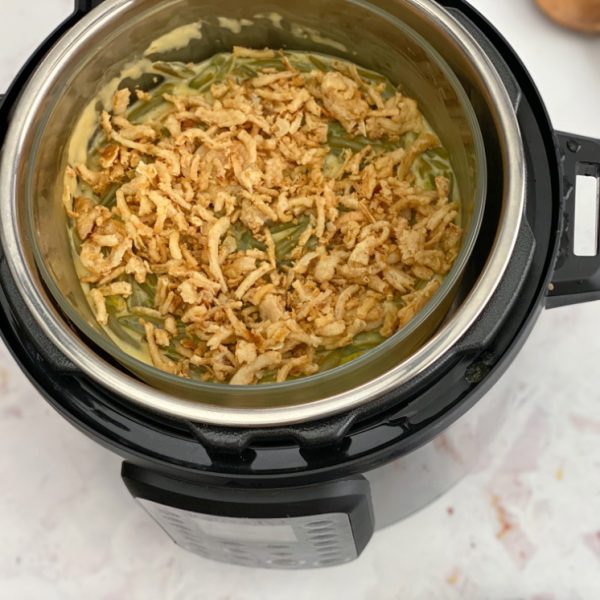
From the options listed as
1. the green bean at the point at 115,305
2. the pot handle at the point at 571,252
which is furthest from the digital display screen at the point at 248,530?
the pot handle at the point at 571,252

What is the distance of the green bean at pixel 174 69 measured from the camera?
3.33 feet

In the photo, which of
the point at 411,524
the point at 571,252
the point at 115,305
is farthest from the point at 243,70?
the point at 411,524

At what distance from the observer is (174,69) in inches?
40.4

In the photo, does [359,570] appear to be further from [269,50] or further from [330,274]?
[269,50]

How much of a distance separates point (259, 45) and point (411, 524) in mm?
664

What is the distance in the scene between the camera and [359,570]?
1090 mm

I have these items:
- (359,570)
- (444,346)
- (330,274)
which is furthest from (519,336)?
(359,570)

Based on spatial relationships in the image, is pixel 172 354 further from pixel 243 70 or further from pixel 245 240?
pixel 243 70

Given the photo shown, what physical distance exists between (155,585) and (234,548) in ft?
0.73

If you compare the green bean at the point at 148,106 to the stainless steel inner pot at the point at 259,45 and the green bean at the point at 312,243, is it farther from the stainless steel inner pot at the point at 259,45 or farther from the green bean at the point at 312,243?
the green bean at the point at 312,243

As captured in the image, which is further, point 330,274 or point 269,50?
point 269,50

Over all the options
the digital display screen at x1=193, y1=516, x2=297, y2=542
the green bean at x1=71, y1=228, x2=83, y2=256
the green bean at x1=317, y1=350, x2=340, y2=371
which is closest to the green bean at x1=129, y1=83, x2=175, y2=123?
the green bean at x1=71, y1=228, x2=83, y2=256

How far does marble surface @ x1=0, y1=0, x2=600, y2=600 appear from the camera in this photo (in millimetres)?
1077

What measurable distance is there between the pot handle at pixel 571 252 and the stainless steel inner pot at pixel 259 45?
8cm
